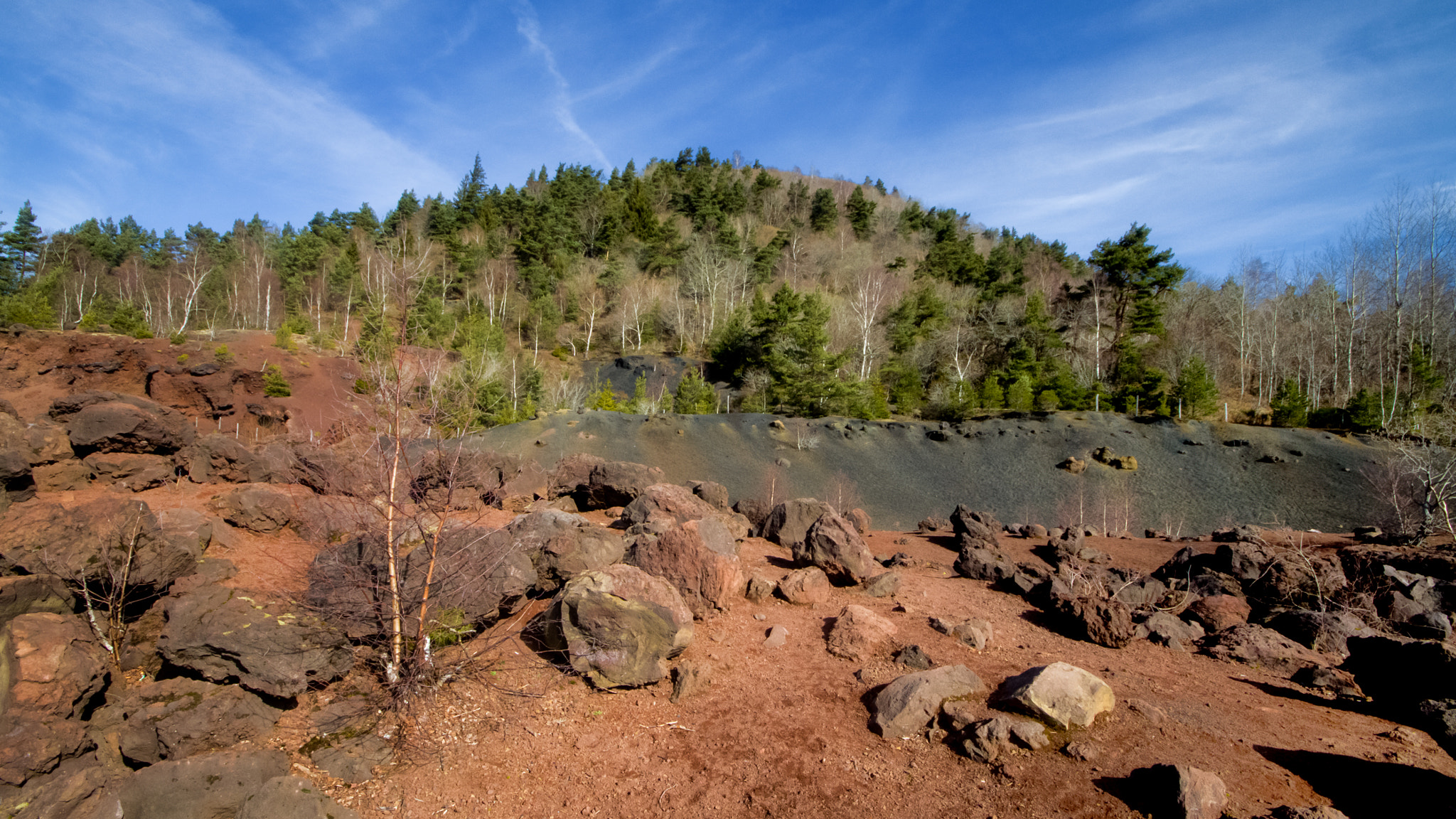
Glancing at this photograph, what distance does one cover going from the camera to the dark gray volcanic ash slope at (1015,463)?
19.8m

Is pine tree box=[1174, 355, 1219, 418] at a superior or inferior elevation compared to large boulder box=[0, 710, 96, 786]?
superior

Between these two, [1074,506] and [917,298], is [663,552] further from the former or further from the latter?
[917,298]

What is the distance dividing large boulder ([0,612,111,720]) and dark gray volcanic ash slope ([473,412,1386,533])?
48.4 ft

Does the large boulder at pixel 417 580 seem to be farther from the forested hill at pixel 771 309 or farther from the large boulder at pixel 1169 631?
the forested hill at pixel 771 309

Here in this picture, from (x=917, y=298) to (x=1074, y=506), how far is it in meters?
23.4

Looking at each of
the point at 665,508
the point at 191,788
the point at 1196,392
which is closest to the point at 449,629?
the point at 191,788

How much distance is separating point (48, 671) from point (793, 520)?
9030 millimetres

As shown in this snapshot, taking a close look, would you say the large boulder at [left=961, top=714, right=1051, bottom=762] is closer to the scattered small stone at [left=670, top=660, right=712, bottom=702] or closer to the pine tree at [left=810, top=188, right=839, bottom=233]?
the scattered small stone at [left=670, top=660, right=712, bottom=702]

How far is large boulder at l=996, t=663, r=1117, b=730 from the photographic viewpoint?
4410 millimetres

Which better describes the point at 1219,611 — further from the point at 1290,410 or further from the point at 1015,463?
the point at 1290,410

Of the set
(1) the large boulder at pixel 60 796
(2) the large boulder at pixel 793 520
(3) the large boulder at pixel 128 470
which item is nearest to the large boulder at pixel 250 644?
(1) the large boulder at pixel 60 796

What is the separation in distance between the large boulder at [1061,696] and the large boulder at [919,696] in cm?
33

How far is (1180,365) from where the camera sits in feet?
110

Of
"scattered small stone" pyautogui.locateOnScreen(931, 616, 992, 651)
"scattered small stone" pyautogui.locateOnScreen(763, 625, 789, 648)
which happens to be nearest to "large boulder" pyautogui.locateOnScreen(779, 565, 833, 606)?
"scattered small stone" pyautogui.locateOnScreen(763, 625, 789, 648)
